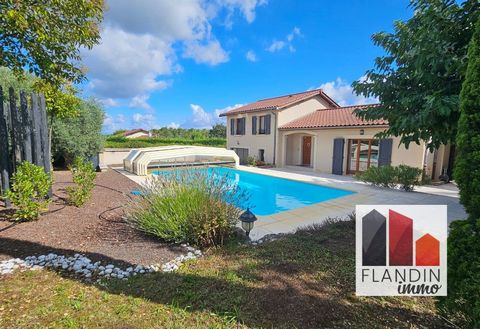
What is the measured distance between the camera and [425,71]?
486cm

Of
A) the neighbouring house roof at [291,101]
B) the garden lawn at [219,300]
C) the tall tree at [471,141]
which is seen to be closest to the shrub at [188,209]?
the garden lawn at [219,300]

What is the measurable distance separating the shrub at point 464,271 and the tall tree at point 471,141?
0.52 feet

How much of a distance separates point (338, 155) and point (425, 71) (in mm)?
11286

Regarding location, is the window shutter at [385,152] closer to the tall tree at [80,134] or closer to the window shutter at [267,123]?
the window shutter at [267,123]

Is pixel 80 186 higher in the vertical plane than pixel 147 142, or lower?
lower

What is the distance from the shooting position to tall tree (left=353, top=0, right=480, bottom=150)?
14.7ft

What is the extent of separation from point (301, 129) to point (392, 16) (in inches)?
471

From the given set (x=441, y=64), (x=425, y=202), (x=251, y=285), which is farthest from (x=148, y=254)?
(x=425, y=202)

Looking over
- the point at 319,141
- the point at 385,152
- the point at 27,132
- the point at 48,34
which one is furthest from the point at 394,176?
the point at 27,132

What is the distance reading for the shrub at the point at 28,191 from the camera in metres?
5.02

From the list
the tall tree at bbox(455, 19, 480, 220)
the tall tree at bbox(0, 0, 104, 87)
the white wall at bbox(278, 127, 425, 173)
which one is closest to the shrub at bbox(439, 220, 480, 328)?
the tall tree at bbox(455, 19, 480, 220)

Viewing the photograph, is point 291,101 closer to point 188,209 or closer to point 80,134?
point 80,134

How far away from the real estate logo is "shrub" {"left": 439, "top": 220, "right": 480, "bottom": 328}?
0.17 m

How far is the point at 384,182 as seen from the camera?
36.9 feet
